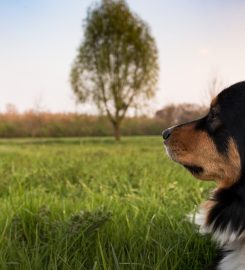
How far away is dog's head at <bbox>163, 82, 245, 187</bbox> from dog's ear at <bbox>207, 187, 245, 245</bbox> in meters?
0.10

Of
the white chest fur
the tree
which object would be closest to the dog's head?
the white chest fur

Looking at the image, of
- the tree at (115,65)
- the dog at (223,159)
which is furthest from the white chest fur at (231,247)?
the tree at (115,65)

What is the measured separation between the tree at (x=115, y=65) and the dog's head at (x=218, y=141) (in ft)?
103

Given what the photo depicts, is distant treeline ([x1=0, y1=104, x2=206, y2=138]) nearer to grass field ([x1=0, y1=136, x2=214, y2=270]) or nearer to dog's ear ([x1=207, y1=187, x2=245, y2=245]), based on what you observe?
grass field ([x1=0, y1=136, x2=214, y2=270])

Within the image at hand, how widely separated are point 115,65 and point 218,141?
32350 millimetres

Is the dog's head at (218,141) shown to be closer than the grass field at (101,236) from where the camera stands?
Yes

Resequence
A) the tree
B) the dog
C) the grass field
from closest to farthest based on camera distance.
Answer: the dog < the grass field < the tree

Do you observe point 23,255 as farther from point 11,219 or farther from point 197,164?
point 197,164

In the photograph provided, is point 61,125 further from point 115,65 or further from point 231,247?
point 231,247

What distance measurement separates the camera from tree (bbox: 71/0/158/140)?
35.0m

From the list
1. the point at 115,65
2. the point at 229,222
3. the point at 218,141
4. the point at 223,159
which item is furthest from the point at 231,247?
the point at 115,65

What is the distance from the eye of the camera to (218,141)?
334cm

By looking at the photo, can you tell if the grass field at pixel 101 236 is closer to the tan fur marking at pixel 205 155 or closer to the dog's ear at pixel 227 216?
the dog's ear at pixel 227 216

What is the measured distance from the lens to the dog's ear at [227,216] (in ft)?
10.8
